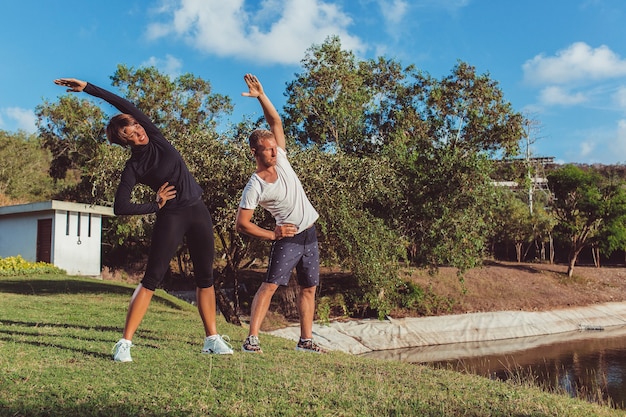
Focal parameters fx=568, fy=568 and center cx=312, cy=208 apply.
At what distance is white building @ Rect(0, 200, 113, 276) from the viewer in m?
23.2

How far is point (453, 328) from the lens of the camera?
2105cm

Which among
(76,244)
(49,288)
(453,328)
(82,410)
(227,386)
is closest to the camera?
(82,410)

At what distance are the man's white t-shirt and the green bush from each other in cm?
1667

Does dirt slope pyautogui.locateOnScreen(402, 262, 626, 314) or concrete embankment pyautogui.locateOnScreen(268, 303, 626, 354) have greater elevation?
dirt slope pyautogui.locateOnScreen(402, 262, 626, 314)

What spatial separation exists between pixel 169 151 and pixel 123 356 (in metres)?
1.83

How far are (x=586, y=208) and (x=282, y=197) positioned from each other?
89.7ft

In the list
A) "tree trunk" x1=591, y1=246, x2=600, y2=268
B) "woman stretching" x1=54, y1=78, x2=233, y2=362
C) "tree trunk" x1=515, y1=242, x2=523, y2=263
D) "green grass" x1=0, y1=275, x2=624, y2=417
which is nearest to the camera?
"green grass" x1=0, y1=275, x2=624, y2=417

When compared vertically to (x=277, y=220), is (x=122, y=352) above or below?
below

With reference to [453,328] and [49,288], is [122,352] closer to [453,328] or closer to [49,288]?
[49,288]

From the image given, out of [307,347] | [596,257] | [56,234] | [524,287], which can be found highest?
[56,234]

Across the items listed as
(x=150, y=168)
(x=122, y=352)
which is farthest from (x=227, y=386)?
(x=150, y=168)

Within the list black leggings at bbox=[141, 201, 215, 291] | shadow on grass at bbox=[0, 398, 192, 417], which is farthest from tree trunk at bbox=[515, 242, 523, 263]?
shadow on grass at bbox=[0, 398, 192, 417]

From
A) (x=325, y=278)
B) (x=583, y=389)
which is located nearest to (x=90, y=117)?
(x=325, y=278)

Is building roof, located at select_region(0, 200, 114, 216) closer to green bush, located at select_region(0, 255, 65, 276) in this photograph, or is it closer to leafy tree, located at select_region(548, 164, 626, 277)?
green bush, located at select_region(0, 255, 65, 276)
